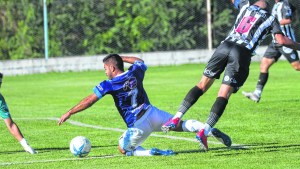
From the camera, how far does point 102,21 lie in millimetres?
31891

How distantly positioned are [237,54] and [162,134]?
2.92 m

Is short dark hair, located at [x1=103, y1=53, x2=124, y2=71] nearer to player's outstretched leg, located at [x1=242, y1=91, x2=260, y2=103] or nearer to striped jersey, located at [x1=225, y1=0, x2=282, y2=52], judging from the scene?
striped jersey, located at [x1=225, y1=0, x2=282, y2=52]

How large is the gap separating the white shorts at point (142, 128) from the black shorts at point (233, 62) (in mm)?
969

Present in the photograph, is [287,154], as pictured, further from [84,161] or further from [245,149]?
[84,161]

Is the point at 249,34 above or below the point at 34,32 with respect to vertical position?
above

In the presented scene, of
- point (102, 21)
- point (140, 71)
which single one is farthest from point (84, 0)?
point (140, 71)

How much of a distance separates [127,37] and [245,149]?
2068 cm

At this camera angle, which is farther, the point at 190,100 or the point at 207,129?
the point at 190,100

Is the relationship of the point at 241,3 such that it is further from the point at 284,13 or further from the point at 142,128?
the point at 284,13

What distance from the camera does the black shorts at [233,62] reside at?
36.9 ft

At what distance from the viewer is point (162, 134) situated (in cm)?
1375

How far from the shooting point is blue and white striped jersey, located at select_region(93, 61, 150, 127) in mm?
10945

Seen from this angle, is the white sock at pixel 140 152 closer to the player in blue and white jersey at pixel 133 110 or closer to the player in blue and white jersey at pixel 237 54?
the player in blue and white jersey at pixel 133 110

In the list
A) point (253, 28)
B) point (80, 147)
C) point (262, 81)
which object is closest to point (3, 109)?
point (80, 147)
